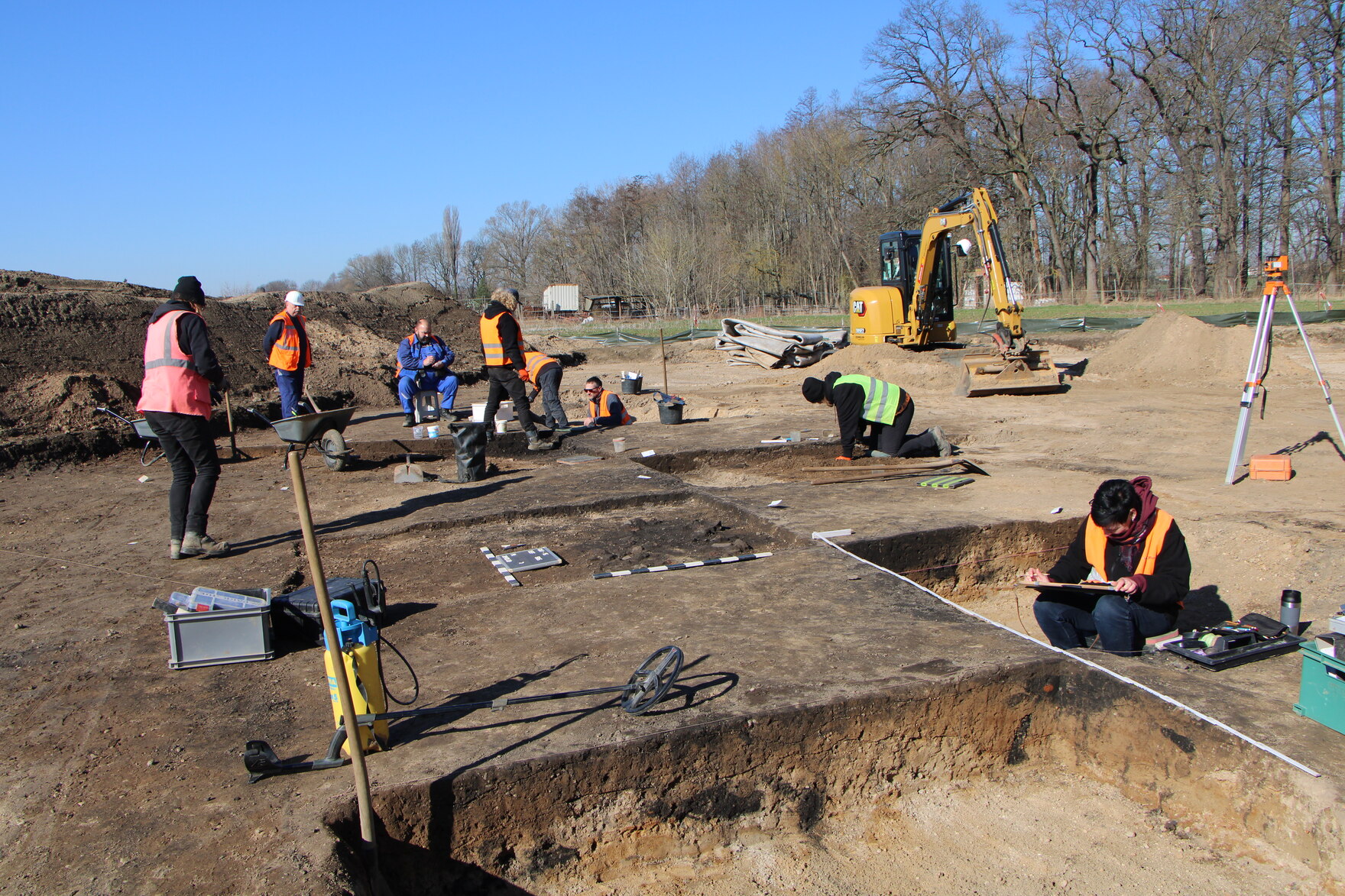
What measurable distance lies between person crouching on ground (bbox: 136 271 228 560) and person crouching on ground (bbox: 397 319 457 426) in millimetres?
5574

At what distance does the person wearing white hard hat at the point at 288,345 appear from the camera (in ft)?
29.6

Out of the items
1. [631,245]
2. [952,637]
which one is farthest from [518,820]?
[631,245]

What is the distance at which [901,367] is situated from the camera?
15672 millimetres

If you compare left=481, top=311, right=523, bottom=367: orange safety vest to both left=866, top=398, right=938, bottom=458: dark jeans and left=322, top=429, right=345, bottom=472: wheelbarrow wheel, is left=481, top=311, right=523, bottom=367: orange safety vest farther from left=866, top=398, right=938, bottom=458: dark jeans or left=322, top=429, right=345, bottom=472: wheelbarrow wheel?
left=866, top=398, right=938, bottom=458: dark jeans

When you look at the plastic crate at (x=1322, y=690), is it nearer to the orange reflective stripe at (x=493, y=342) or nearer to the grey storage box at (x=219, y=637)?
the grey storage box at (x=219, y=637)

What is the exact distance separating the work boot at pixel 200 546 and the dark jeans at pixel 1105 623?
202 inches

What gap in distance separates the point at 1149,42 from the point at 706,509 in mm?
32714

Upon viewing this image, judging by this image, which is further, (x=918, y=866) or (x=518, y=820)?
(x=918, y=866)

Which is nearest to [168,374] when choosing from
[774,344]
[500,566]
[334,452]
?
[500,566]

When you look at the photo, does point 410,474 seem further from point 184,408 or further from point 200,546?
point 184,408

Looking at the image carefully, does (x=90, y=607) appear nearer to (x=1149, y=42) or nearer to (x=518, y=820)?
(x=518, y=820)

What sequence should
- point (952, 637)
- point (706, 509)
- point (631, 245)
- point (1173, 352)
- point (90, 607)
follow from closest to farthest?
1. point (952, 637)
2. point (90, 607)
3. point (706, 509)
4. point (1173, 352)
5. point (631, 245)

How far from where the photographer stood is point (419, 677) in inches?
149

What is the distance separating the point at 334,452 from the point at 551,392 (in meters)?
2.50
